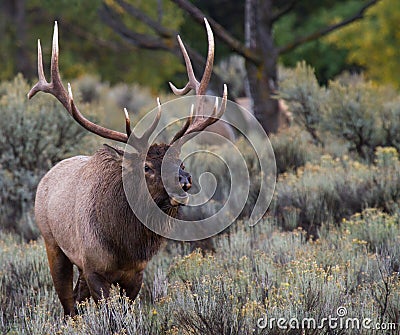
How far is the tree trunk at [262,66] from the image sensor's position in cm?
1045

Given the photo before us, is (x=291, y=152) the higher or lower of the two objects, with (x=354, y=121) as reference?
lower

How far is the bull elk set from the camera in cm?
443

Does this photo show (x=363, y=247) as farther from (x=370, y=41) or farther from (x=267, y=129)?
(x=370, y=41)

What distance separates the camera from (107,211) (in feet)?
15.0

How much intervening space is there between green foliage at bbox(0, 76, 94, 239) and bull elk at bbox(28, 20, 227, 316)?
8.83 feet

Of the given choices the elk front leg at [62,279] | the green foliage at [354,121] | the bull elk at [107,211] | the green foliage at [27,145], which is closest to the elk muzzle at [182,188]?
the bull elk at [107,211]

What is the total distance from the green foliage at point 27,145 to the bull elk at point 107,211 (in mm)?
2692

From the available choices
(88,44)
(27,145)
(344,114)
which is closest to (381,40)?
(88,44)

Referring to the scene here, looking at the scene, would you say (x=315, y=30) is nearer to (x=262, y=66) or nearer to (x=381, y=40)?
(x=381, y=40)

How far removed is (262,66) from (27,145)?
3.93 meters

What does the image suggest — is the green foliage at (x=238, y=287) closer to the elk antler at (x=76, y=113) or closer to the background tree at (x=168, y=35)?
the elk antler at (x=76, y=113)

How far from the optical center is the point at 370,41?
18.1 meters

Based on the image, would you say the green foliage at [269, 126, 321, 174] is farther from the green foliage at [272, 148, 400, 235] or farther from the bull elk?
the bull elk

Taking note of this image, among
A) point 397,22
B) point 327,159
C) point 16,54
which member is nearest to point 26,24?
point 16,54
